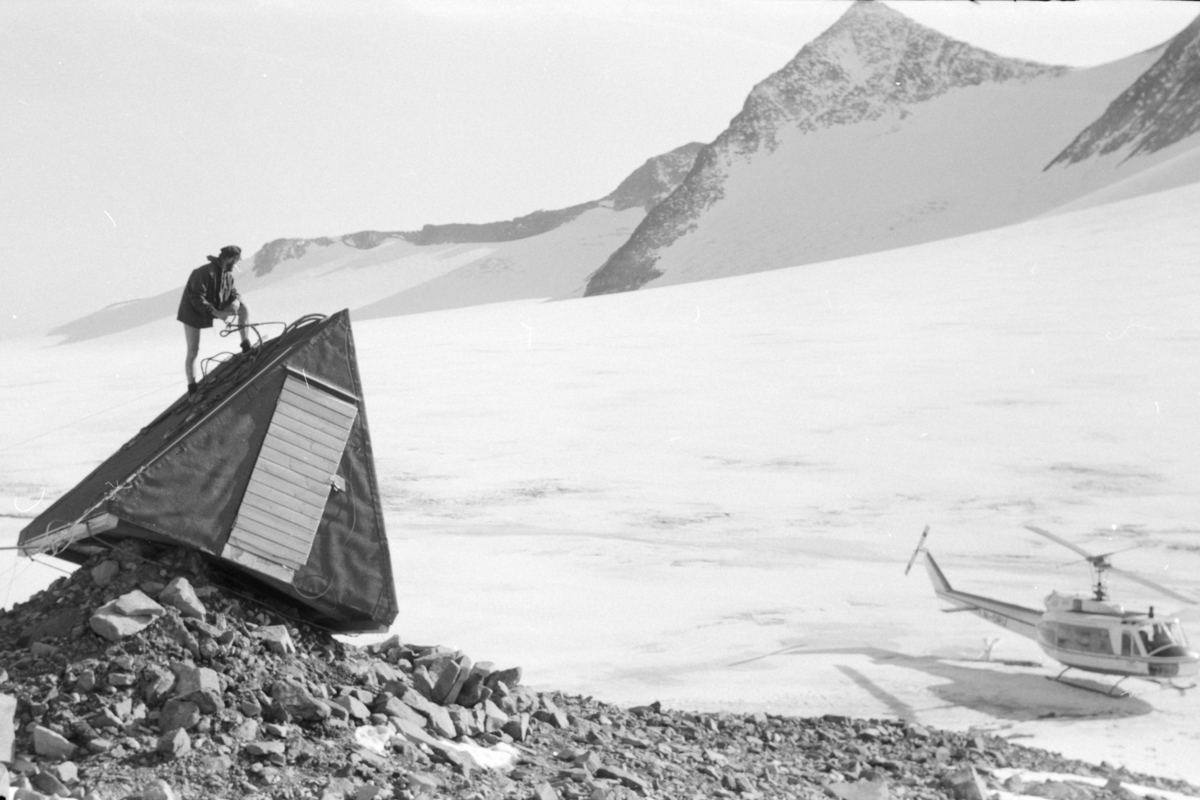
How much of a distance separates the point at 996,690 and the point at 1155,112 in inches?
4300

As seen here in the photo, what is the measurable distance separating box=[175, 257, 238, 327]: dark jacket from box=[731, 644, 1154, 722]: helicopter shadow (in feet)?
26.6

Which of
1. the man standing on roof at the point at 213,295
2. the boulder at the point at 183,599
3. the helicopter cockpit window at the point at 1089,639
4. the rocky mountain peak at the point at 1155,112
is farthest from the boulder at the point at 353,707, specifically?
the rocky mountain peak at the point at 1155,112

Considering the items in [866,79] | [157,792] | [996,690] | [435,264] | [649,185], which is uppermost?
[866,79]

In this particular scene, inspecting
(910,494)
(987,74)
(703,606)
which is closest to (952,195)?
(987,74)

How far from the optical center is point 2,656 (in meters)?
8.39

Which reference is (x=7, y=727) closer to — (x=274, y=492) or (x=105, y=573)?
(x=105, y=573)

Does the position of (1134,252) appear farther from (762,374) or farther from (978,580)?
(978,580)

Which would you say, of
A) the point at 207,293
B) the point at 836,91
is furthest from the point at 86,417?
the point at 836,91

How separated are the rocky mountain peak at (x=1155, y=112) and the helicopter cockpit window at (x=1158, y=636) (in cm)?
9766

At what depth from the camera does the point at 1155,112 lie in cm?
11094

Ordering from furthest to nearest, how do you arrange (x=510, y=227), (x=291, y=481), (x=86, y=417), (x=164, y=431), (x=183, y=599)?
(x=510, y=227) < (x=86, y=417) < (x=164, y=431) < (x=291, y=481) < (x=183, y=599)

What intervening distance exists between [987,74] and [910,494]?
493ft

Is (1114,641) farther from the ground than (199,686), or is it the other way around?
(199,686)

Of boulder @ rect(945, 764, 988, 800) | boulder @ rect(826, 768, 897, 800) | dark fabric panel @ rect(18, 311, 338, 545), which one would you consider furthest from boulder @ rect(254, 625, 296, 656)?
boulder @ rect(945, 764, 988, 800)
